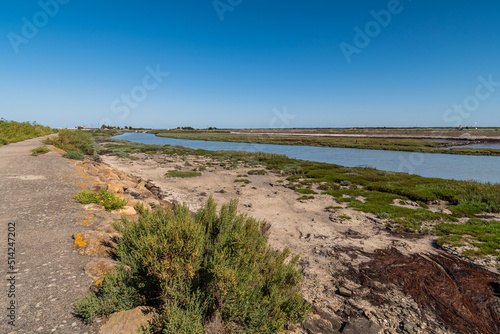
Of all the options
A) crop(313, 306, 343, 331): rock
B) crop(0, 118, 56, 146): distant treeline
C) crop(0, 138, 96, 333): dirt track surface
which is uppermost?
crop(0, 118, 56, 146): distant treeline

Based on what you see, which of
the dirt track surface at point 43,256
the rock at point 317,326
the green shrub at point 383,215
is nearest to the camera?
the dirt track surface at point 43,256

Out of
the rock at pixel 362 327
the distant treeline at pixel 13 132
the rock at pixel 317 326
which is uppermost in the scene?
the distant treeline at pixel 13 132

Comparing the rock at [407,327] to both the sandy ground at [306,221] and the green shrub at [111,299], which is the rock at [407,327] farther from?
the green shrub at [111,299]

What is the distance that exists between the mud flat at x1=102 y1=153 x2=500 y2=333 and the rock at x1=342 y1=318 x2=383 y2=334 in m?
0.02

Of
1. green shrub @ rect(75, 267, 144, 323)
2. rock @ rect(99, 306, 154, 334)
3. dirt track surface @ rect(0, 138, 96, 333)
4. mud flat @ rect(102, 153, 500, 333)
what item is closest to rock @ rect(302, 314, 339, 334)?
A: mud flat @ rect(102, 153, 500, 333)

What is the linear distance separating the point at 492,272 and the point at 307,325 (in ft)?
25.1

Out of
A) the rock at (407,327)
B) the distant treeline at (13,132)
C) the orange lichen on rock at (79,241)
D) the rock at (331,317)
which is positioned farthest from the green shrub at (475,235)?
the distant treeline at (13,132)

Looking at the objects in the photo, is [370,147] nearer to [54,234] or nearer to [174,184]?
[174,184]

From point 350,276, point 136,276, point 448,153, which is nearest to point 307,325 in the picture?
point 350,276

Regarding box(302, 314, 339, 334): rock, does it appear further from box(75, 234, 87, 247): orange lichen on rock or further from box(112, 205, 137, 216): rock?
box(112, 205, 137, 216): rock

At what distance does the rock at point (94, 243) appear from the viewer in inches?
209

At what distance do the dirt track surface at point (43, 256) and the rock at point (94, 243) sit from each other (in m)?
0.18

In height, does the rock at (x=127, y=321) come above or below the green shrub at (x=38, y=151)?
below

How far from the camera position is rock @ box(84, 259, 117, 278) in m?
4.50
